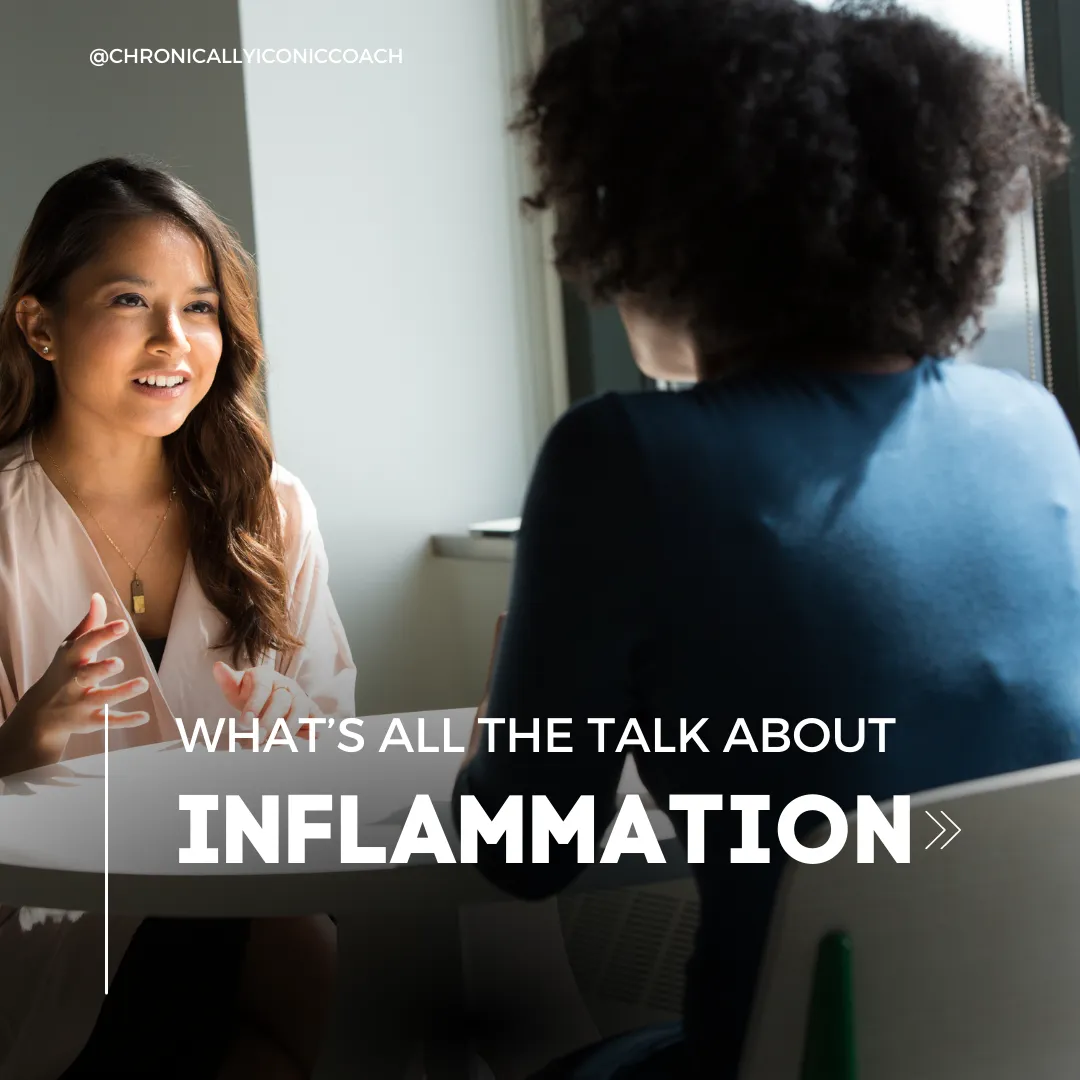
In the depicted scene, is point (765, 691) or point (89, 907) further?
point (89, 907)

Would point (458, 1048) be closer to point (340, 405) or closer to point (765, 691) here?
point (765, 691)

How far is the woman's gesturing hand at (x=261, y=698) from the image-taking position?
1717 millimetres

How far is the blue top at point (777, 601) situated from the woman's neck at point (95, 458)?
53.1 inches

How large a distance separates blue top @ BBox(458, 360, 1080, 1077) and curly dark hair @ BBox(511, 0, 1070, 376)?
59 millimetres

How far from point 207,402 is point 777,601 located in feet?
5.00

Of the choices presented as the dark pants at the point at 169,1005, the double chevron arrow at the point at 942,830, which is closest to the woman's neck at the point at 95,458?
the dark pants at the point at 169,1005

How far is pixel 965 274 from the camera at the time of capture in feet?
2.94

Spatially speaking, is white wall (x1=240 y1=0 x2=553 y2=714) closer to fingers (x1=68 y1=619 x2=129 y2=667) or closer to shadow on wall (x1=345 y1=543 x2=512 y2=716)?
shadow on wall (x1=345 y1=543 x2=512 y2=716)

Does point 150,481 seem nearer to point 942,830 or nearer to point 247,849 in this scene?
point 247,849

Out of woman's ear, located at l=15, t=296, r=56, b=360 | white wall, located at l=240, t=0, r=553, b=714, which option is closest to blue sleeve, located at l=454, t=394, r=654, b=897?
woman's ear, located at l=15, t=296, r=56, b=360

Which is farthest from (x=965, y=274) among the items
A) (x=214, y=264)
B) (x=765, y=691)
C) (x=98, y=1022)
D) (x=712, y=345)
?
(x=214, y=264)

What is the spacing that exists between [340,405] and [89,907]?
213 cm

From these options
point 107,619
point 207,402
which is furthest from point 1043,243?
point 107,619

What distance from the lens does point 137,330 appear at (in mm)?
1979
